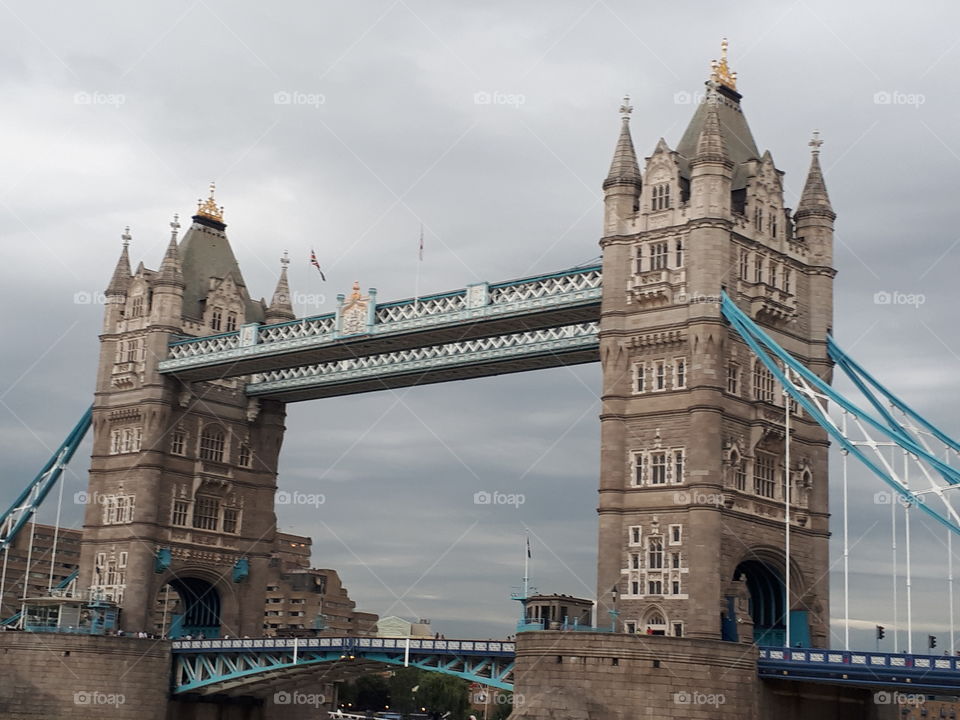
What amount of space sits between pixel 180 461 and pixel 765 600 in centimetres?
4064

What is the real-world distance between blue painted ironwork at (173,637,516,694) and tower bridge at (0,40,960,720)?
0.18 meters

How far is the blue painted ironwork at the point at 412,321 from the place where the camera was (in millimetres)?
72812

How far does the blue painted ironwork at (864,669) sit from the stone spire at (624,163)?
23.6 meters

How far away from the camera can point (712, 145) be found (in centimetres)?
6788

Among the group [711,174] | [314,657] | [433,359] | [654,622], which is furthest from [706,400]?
[314,657]

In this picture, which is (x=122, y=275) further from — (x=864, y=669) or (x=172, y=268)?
(x=864, y=669)

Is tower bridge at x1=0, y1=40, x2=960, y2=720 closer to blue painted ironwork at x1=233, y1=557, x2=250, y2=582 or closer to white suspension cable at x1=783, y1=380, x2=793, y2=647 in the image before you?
white suspension cable at x1=783, y1=380, x2=793, y2=647

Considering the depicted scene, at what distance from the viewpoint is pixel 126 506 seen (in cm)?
9119

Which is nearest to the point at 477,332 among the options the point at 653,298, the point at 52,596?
the point at 653,298

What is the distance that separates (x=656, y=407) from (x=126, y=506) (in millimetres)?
39906

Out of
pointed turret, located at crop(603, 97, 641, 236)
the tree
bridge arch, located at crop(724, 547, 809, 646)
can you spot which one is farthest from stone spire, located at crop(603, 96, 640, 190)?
the tree

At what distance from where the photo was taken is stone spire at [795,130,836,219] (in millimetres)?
73375

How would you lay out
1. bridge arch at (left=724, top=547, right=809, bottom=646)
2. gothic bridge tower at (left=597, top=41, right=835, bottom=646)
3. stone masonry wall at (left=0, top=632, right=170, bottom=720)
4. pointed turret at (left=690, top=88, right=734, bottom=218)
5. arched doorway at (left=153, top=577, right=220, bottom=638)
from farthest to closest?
1. arched doorway at (left=153, top=577, right=220, bottom=638)
2. stone masonry wall at (left=0, top=632, right=170, bottom=720)
3. bridge arch at (left=724, top=547, right=809, bottom=646)
4. pointed turret at (left=690, top=88, right=734, bottom=218)
5. gothic bridge tower at (left=597, top=41, right=835, bottom=646)

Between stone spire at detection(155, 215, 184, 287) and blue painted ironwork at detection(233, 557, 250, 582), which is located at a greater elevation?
stone spire at detection(155, 215, 184, 287)
